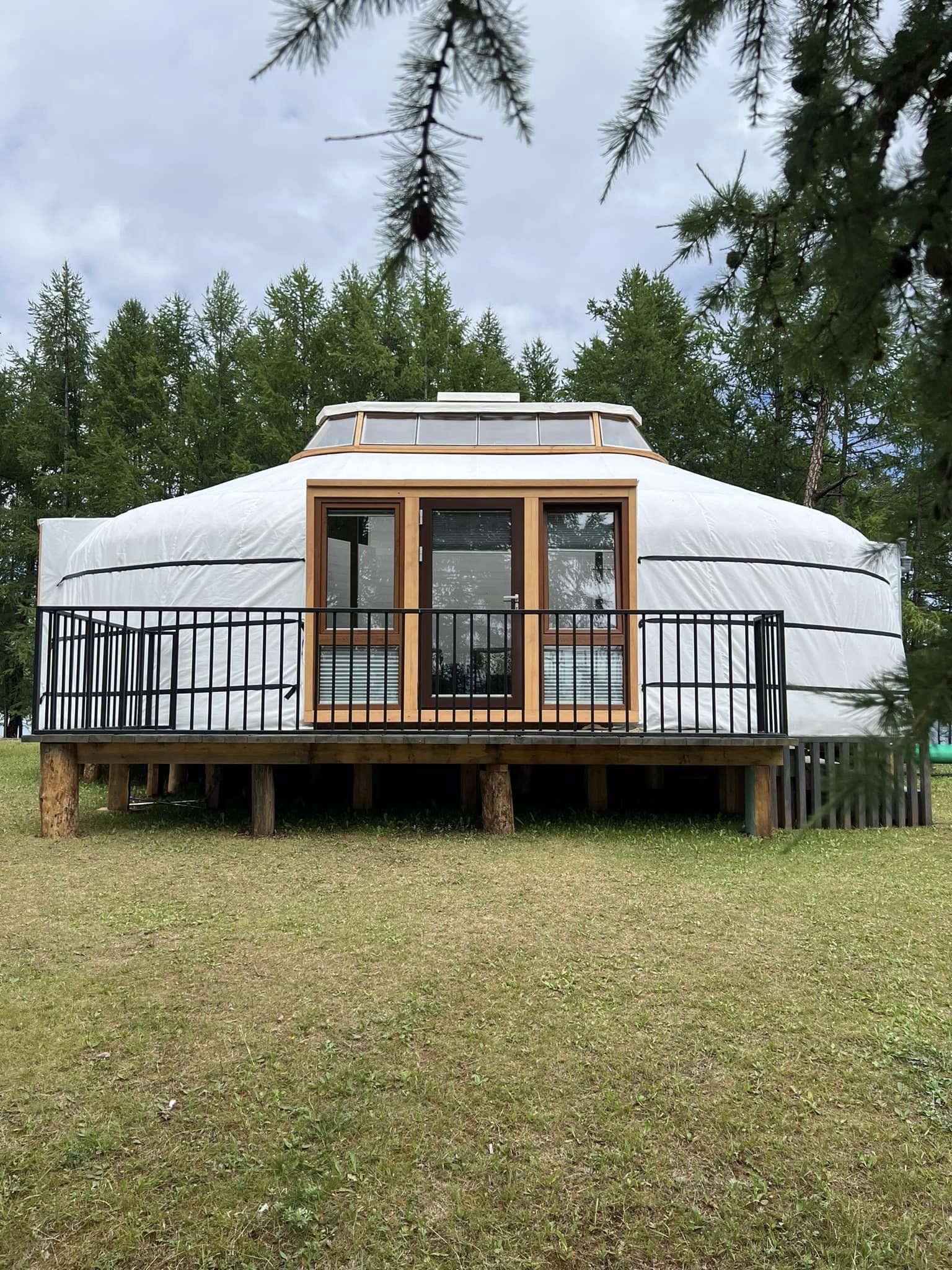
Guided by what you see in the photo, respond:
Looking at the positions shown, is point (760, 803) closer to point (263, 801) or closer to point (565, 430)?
point (263, 801)

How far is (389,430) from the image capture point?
915cm

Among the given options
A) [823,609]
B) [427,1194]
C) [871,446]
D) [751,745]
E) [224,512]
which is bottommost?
[427,1194]

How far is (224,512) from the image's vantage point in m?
Answer: 8.05

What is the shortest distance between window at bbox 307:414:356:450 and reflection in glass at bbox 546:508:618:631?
2563 millimetres

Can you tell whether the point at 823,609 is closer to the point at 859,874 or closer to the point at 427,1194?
the point at 859,874

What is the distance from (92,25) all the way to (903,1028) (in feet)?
12.4

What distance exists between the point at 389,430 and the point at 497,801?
161 inches

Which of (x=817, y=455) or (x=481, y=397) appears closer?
(x=481, y=397)

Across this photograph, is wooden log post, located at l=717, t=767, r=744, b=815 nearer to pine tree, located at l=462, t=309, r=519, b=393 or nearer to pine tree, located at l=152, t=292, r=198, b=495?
pine tree, located at l=462, t=309, r=519, b=393

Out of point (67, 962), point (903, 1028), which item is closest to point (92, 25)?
point (67, 962)

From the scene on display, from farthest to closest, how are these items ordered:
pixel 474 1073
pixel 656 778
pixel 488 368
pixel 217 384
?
pixel 217 384 < pixel 488 368 < pixel 656 778 < pixel 474 1073

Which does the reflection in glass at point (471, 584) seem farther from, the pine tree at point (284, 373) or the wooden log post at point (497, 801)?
the pine tree at point (284, 373)

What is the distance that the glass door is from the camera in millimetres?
7387

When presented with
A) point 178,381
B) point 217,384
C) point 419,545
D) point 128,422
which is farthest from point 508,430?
point 178,381
